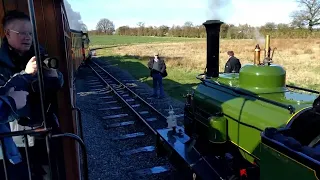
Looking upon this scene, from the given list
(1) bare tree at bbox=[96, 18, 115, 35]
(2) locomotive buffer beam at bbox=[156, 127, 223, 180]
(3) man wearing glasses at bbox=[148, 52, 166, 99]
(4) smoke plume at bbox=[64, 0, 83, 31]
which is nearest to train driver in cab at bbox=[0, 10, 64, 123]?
(2) locomotive buffer beam at bbox=[156, 127, 223, 180]

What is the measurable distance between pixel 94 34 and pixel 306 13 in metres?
61.0

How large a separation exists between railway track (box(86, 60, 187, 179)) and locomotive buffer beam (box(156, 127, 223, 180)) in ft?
0.85

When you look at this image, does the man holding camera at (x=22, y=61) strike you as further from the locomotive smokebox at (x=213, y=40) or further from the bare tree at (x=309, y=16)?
the bare tree at (x=309, y=16)

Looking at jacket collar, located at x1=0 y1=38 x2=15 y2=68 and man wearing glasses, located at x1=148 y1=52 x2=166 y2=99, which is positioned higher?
jacket collar, located at x1=0 y1=38 x2=15 y2=68

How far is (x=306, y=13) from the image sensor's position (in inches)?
1453

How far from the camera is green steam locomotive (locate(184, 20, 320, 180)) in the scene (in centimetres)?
242

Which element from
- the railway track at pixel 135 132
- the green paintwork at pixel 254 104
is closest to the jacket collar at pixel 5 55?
the green paintwork at pixel 254 104

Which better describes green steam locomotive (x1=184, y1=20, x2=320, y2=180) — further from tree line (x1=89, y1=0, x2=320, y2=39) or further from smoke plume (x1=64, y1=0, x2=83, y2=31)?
smoke plume (x1=64, y1=0, x2=83, y2=31)

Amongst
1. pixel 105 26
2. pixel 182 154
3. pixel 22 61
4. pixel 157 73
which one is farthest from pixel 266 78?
pixel 105 26

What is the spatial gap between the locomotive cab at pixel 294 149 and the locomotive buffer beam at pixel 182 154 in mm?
1236

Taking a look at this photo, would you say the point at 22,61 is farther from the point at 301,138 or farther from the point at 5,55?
the point at 301,138

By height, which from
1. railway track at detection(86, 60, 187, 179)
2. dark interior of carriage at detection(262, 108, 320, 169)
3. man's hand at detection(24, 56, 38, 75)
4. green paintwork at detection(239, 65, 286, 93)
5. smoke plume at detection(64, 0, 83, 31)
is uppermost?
smoke plume at detection(64, 0, 83, 31)

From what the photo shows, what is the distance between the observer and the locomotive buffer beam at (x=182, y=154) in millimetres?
4023

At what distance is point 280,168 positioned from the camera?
8.04 feet
